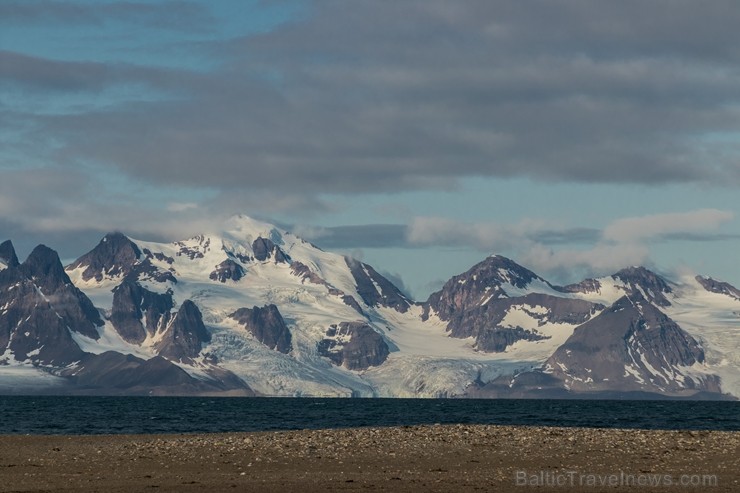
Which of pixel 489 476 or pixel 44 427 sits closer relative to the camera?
pixel 489 476

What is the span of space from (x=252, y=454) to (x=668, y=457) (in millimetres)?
26625

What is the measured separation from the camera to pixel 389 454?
73.8 meters

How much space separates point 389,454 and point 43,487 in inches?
926

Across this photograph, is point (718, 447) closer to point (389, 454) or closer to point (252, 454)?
point (389, 454)

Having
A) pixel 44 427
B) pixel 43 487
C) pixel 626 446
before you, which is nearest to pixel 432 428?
pixel 626 446

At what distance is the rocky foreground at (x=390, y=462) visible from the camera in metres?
60.4

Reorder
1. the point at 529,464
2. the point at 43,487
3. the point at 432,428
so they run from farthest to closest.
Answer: the point at 432,428, the point at 529,464, the point at 43,487

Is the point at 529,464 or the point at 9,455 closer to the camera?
the point at 529,464

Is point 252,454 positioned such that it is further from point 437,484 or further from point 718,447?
point 718,447

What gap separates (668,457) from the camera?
73500 millimetres

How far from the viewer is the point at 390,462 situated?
70.2 metres

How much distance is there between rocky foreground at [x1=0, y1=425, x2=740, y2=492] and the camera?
60.4m

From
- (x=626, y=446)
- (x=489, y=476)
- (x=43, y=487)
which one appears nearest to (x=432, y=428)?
(x=626, y=446)

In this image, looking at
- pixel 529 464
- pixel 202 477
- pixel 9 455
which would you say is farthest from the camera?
pixel 9 455
